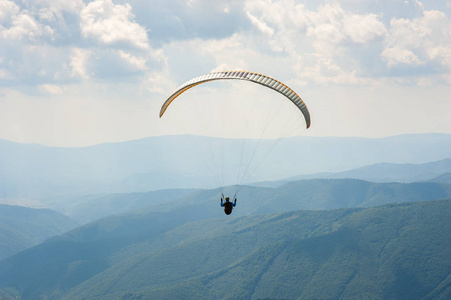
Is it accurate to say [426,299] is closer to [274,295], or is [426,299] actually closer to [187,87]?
[274,295]

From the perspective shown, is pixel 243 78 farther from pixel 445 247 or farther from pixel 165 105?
pixel 445 247

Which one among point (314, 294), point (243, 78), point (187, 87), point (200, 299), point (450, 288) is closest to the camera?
point (243, 78)

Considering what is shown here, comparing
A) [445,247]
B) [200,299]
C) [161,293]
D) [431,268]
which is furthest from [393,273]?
[161,293]

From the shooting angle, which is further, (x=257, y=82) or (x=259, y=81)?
(x=259, y=81)

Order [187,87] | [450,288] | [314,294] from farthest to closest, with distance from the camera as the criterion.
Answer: [314,294] < [450,288] < [187,87]

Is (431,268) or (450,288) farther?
(431,268)

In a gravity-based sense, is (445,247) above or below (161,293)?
above

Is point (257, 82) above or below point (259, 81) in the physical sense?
below

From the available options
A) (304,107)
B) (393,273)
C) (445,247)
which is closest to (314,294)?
(393,273)

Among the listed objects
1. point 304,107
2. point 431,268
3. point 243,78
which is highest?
point 243,78
